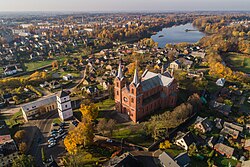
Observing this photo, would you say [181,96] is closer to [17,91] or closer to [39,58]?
[17,91]

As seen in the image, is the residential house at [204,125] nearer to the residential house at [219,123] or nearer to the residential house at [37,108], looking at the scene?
the residential house at [219,123]

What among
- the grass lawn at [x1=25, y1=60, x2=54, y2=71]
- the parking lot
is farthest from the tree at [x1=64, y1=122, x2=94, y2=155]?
the grass lawn at [x1=25, y1=60, x2=54, y2=71]

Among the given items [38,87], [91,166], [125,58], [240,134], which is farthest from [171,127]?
[125,58]

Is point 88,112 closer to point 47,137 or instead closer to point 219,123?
point 47,137

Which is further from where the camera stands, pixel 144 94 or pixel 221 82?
pixel 221 82

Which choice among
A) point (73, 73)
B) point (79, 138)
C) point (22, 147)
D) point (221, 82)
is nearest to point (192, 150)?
point (79, 138)

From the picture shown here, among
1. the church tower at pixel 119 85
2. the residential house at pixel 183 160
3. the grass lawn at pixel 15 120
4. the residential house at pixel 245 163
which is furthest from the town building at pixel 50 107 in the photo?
the residential house at pixel 245 163
